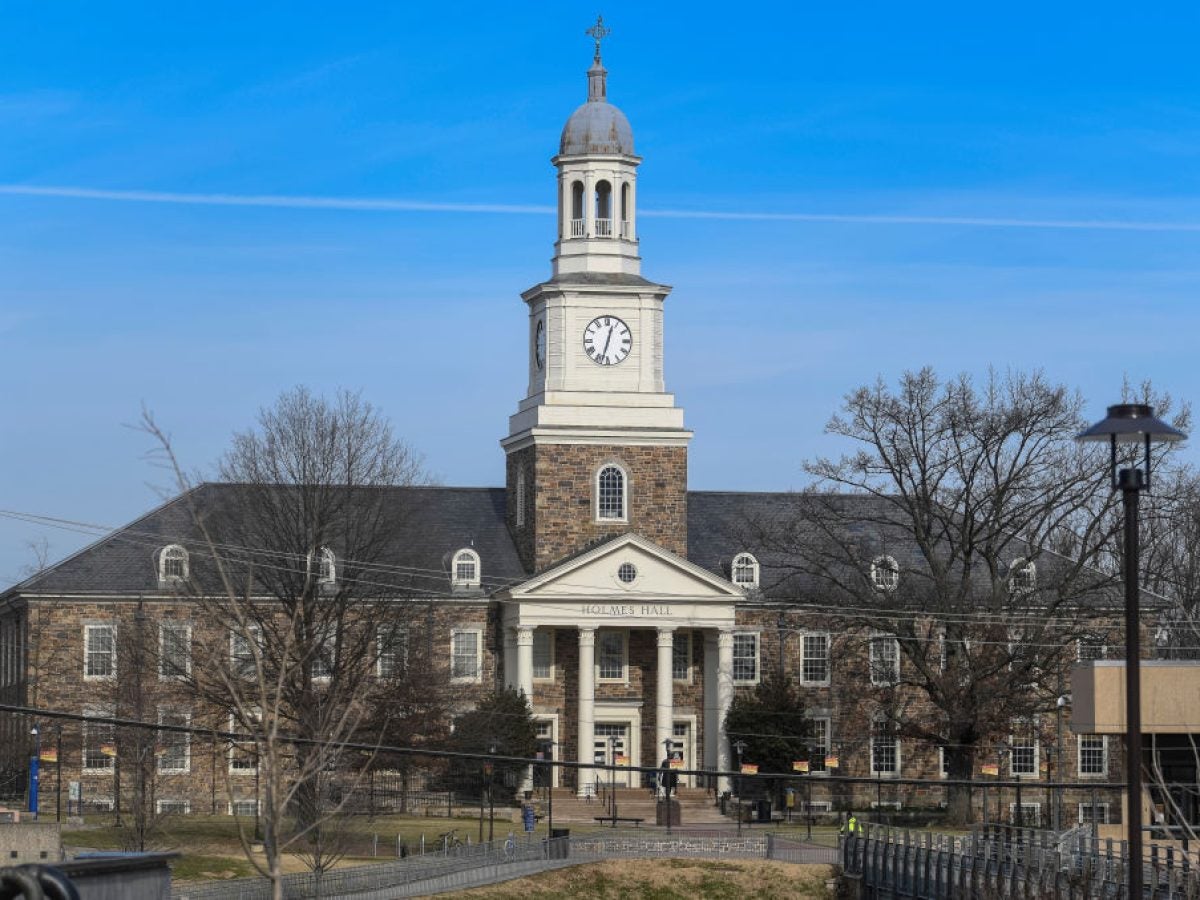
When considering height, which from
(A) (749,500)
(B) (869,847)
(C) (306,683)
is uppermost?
(A) (749,500)

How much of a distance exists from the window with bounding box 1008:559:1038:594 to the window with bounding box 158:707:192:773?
24.2 meters

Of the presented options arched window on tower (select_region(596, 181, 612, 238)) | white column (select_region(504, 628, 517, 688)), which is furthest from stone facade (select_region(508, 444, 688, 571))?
arched window on tower (select_region(596, 181, 612, 238))

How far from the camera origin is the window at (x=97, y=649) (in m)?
74.0

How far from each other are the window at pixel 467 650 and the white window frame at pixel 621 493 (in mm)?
5526

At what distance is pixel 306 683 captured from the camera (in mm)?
58688

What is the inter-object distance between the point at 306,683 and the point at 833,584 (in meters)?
18.2

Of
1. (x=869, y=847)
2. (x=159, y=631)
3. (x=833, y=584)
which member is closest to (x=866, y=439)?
(x=833, y=584)

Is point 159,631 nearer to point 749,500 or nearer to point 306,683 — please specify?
point 306,683

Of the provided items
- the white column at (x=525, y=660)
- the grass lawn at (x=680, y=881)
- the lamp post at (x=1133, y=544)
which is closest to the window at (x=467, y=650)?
the white column at (x=525, y=660)

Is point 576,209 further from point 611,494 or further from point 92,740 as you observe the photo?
point 92,740

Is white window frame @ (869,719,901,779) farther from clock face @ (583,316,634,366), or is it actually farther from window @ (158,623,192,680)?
window @ (158,623,192,680)

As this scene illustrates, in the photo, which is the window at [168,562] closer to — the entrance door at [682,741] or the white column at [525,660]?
the white column at [525,660]

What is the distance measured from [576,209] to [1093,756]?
25.0 m

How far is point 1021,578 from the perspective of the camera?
238 feet
